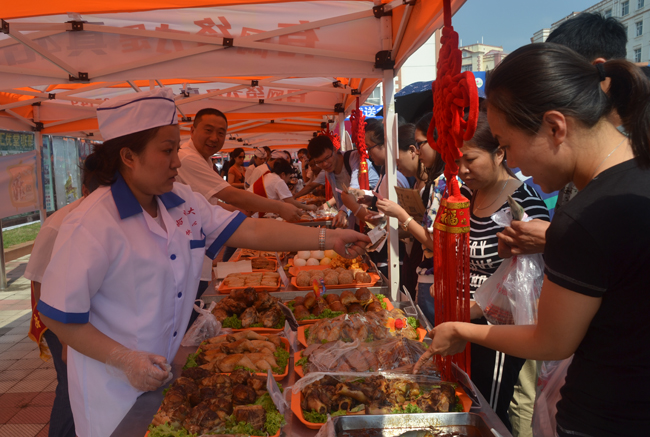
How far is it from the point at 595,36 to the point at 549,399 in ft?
5.28

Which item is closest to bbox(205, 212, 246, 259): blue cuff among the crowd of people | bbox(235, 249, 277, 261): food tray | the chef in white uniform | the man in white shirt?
the crowd of people

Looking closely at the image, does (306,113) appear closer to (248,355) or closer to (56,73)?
(56,73)

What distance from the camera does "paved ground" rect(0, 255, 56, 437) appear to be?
388cm

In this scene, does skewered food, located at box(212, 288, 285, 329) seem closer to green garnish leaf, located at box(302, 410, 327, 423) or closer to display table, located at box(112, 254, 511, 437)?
display table, located at box(112, 254, 511, 437)

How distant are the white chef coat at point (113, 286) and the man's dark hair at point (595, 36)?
198 cm

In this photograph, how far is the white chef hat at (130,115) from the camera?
1.87 meters

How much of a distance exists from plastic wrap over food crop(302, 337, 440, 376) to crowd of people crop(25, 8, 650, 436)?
37 centimetres

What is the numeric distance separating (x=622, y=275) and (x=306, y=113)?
24.9 feet

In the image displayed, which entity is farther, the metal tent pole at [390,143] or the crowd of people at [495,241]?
the metal tent pole at [390,143]

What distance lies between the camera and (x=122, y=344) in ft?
6.09

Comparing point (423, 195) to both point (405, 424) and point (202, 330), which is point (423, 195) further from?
point (405, 424)

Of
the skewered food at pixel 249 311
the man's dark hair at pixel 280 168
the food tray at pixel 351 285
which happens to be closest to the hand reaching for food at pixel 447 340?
the skewered food at pixel 249 311

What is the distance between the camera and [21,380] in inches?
186

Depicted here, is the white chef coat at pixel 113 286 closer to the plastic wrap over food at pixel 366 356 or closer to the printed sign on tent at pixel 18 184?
the plastic wrap over food at pixel 366 356
